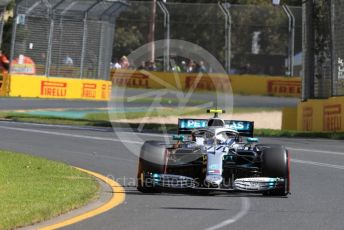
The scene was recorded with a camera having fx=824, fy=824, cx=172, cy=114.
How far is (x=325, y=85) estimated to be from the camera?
26422 millimetres

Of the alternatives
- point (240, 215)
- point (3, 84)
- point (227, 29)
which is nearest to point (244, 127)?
point (240, 215)

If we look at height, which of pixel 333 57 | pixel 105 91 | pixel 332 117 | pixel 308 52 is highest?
pixel 308 52

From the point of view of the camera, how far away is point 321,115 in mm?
25594

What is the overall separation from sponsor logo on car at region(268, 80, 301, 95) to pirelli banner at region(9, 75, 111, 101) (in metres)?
12.9

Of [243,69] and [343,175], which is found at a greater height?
[243,69]

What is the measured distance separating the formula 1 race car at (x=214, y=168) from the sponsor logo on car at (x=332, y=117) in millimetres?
12593

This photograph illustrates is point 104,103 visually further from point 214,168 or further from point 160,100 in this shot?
point 214,168

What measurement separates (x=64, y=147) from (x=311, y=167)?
18.8 feet

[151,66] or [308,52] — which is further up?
[151,66]

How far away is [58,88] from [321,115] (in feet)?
49.5

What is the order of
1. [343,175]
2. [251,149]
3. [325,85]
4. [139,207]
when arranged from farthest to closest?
1. [325,85]
2. [343,175]
3. [251,149]
4. [139,207]

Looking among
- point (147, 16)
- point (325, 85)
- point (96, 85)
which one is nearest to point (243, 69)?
point (147, 16)

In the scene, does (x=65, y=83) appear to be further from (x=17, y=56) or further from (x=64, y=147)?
(x=64, y=147)

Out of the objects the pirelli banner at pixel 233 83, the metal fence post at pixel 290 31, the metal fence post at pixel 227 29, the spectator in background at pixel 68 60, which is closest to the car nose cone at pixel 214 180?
the spectator in background at pixel 68 60
